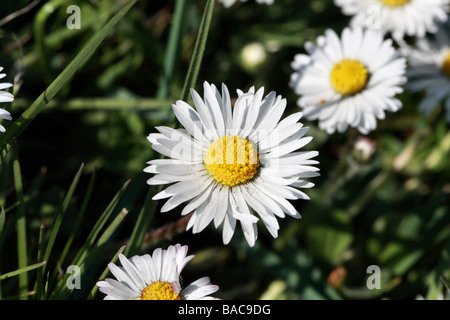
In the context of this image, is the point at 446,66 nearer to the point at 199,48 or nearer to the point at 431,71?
the point at 431,71

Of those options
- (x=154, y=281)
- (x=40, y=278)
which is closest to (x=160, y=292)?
(x=154, y=281)

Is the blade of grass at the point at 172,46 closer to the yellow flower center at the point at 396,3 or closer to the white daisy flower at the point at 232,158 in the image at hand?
the white daisy flower at the point at 232,158

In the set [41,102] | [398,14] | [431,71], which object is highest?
[398,14]

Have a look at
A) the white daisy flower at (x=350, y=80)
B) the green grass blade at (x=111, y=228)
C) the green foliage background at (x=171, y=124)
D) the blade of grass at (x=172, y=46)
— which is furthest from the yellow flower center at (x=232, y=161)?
the blade of grass at (x=172, y=46)

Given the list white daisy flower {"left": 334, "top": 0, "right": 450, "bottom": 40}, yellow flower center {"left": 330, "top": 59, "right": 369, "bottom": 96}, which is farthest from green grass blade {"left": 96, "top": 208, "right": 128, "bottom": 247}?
white daisy flower {"left": 334, "top": 0, "right": 450, "bottom": 40}

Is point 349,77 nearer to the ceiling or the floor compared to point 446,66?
nearer to the floor

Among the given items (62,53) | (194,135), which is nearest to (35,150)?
(62,53)
